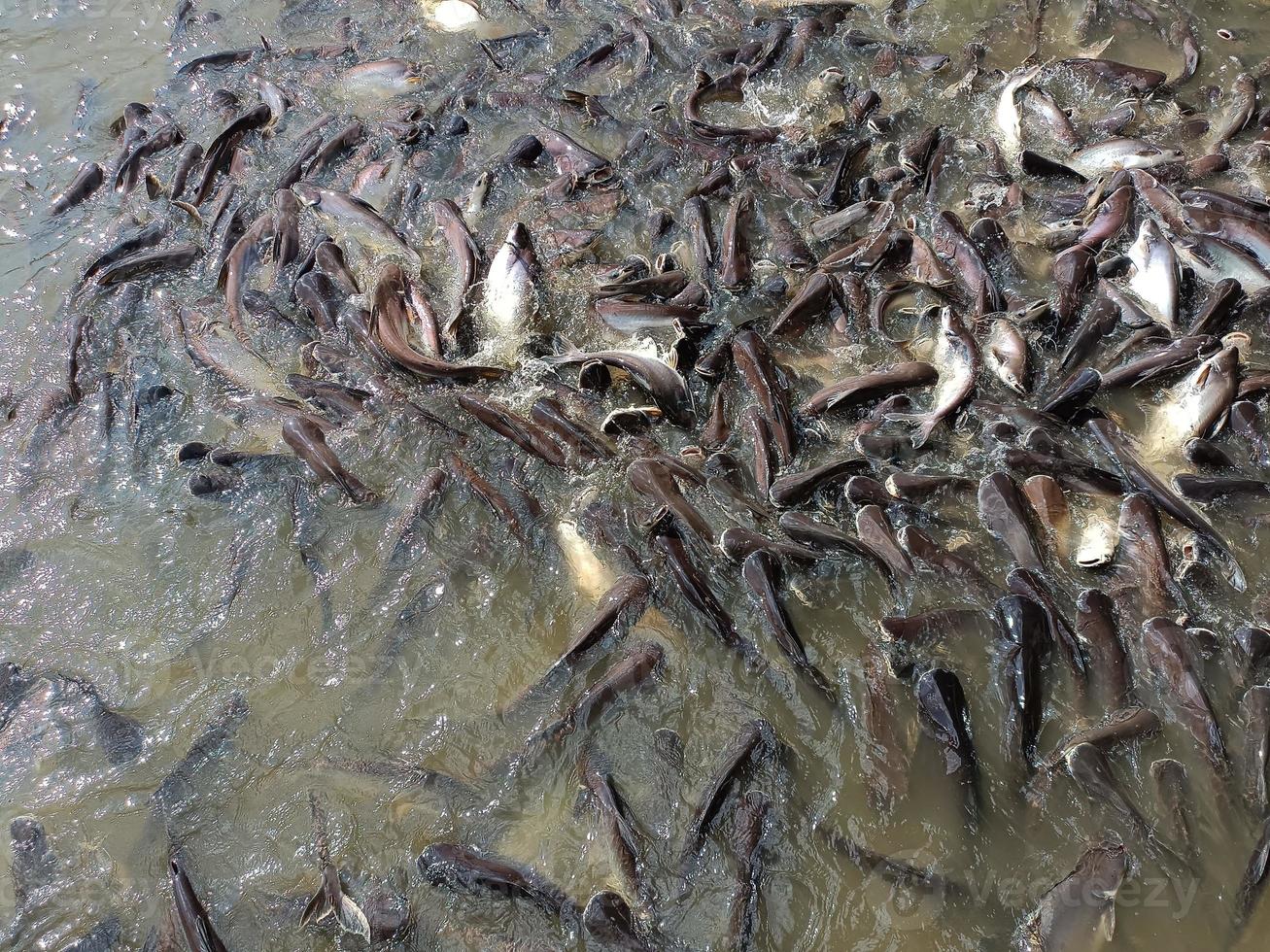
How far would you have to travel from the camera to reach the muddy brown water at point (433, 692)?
3045 mm

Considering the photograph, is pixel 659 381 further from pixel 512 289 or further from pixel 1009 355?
pixel 1009 355

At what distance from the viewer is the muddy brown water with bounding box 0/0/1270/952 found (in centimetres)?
304

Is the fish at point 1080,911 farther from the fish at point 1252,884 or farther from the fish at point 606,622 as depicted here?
the fish at point 606,622

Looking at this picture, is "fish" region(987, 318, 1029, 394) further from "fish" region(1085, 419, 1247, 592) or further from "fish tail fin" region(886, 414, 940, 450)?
"fish tail fin" region(886, 414, 940, 450)

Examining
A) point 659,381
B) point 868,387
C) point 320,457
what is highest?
point 320,457

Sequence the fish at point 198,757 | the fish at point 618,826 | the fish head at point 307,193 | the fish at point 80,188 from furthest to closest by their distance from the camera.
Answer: the fish at point 80,188, the fish head at point 307,193, the fish at point 198,757, the fish at point 618,826

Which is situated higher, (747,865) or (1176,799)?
(747,865)

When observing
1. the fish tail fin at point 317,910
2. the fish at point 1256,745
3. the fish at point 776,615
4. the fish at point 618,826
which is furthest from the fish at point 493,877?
the fish at point 1256,745

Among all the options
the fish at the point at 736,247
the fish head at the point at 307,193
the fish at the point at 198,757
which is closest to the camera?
the fish at the point at 198,757

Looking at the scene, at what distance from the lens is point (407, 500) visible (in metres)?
4.24

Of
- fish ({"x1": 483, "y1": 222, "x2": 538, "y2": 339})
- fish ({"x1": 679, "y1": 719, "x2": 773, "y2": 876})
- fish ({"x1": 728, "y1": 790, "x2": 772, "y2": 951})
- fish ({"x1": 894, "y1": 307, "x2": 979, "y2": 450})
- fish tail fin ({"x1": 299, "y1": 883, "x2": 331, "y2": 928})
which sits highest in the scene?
fish ({"x1": 483, "y1": 222, "x2": 538, "y2": 339})

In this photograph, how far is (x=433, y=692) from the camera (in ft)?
12.0

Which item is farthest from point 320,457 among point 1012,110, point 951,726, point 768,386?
point 1012,110

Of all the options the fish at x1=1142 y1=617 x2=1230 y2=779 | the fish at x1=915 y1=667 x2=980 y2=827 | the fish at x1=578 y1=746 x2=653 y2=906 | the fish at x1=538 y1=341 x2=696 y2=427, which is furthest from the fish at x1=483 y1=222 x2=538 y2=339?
the fish at x1=1142 y1=617 x2=1230 y2=779
